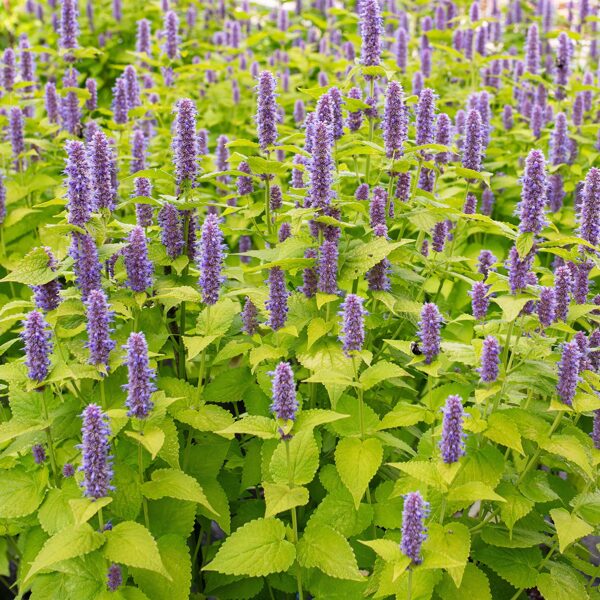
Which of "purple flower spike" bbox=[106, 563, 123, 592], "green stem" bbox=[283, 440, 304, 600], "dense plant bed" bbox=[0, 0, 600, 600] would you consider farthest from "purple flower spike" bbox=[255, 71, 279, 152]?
"purple flower spike" bbox=[106, 563, 123, 592]

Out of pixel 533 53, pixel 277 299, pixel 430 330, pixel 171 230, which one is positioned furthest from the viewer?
pixel 533 53

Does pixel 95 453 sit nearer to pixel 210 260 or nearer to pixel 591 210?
pixel 210 260

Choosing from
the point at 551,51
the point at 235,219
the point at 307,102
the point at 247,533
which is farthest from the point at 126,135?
the point at 551,51

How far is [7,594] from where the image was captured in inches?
198

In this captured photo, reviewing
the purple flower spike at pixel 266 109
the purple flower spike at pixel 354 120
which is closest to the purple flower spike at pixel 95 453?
the purple flower spike at pixel 266 109

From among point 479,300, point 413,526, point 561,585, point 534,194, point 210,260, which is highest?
point 534,194

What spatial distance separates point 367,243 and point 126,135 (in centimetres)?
346

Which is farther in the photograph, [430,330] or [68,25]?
[68,25]

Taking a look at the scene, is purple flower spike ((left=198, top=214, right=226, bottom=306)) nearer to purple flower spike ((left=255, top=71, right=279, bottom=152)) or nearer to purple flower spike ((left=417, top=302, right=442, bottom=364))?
purple flower spike ((left=255, top=71, right=279, bottom=152))

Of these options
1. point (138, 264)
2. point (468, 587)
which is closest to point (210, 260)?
point (138, 264)

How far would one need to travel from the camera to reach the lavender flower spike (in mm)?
4258

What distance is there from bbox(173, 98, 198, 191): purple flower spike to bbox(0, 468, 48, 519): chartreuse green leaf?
139cm

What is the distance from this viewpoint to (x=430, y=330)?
3.16m

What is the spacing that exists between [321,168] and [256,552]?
1.50m
